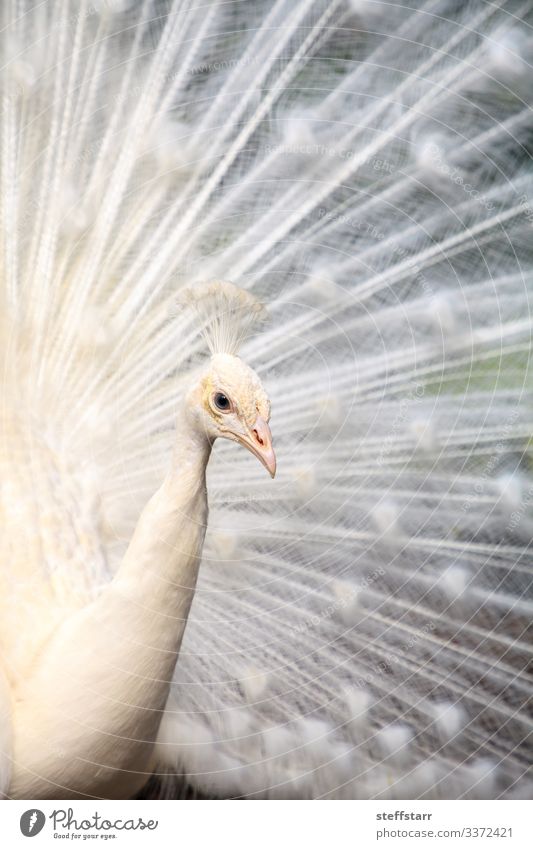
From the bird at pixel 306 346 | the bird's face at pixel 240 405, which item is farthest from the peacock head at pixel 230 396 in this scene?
the bird at pixel 306 346

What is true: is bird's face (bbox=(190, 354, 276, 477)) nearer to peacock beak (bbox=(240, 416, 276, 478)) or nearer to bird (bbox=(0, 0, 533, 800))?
peacock beak (bbox=(240, 416, 276, 478))

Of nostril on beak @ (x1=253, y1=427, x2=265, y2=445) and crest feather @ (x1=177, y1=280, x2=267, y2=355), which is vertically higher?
crest feather @ (x1=177, y1=280, x2=267, y2=355)

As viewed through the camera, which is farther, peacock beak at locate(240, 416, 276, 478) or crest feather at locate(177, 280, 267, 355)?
crest feather at locate(177, 280, 267, 355)

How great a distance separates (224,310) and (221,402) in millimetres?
132

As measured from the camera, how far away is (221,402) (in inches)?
31.0

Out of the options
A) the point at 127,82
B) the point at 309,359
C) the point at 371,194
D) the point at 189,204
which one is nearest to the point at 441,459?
the point at 309,359

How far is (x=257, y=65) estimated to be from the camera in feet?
3.48

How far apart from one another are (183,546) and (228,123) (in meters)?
0.54

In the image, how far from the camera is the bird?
105cm

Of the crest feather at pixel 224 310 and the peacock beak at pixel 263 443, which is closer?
the peacock beak at pixel 263 443

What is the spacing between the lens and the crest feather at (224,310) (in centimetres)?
86

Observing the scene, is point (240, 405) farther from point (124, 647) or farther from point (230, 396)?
point (124, 647)

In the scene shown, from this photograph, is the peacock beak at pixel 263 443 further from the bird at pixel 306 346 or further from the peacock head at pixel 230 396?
the bird at pixel 306 346

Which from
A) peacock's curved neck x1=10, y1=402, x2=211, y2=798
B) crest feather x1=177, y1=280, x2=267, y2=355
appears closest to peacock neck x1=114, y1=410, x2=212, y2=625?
peacock's curved neck x1=10, y1=402, x2=211, y2=798
